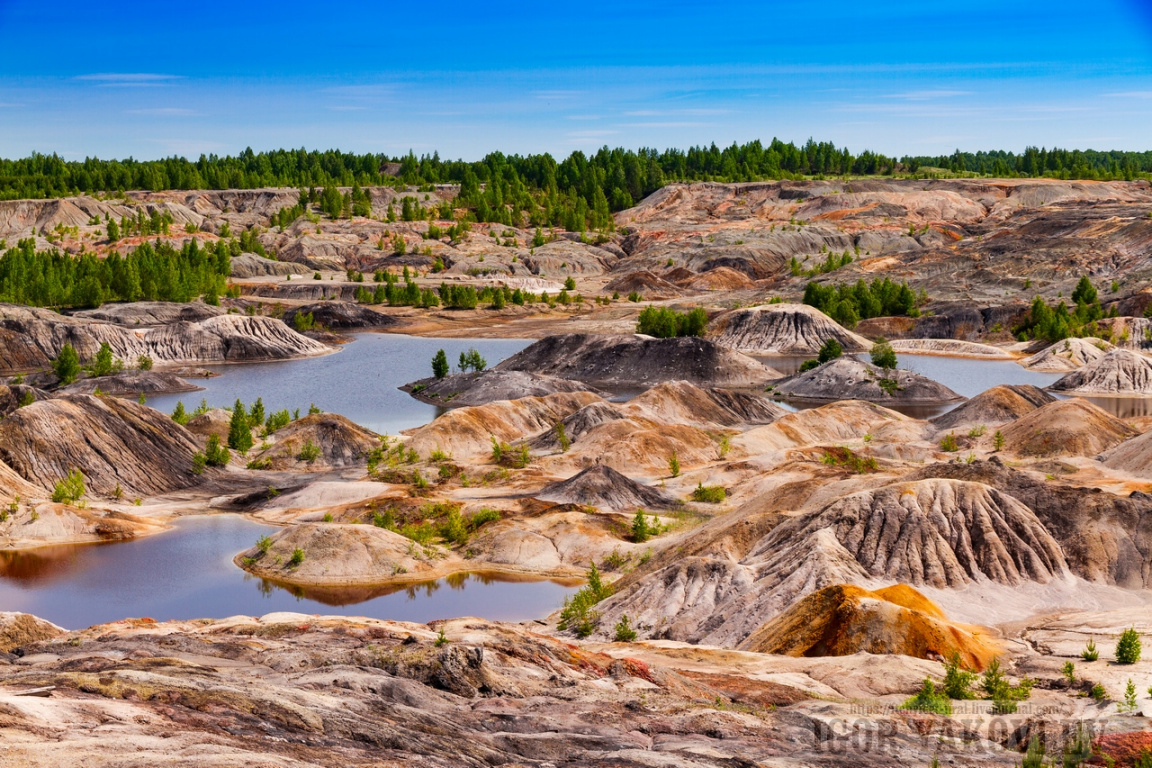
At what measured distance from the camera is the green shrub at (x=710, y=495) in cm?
4878

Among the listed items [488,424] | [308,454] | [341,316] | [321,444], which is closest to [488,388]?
[488,424]

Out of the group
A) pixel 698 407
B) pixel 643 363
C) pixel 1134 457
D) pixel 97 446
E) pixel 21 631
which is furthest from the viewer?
pixel 643 363

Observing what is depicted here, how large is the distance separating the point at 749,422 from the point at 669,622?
137ft

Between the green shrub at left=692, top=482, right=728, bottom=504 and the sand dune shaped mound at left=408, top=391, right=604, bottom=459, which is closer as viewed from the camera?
the green shrub at left=692, top=482, right=728, bottom=504

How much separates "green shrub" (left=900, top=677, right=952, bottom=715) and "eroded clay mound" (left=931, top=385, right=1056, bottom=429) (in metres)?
45.4

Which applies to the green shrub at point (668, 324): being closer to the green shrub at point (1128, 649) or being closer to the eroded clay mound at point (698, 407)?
the eroded clay mound at point (698, 407)

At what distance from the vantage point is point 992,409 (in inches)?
2650

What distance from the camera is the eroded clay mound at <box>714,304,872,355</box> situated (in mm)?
110500

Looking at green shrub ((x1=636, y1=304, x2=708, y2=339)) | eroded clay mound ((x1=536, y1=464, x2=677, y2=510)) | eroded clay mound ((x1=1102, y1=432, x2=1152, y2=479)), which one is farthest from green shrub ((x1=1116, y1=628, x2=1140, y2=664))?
green shrub ((x1=636, y1=304, x2=708, y2=339))

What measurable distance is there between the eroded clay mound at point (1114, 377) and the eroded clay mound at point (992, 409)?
1779 cm

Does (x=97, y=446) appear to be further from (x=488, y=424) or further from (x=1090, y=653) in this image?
(x=1090, y=653)

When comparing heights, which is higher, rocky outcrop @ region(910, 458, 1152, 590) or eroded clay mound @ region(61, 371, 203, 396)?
rocky outcrop @ region(910, 458, 1152, 590)

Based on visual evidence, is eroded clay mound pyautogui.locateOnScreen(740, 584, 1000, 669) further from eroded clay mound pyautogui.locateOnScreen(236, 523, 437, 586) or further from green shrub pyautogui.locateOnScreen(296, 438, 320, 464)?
green shrub pyautogui.locateOnScreen(296, 438, 320, 464)

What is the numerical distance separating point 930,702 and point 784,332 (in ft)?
301
